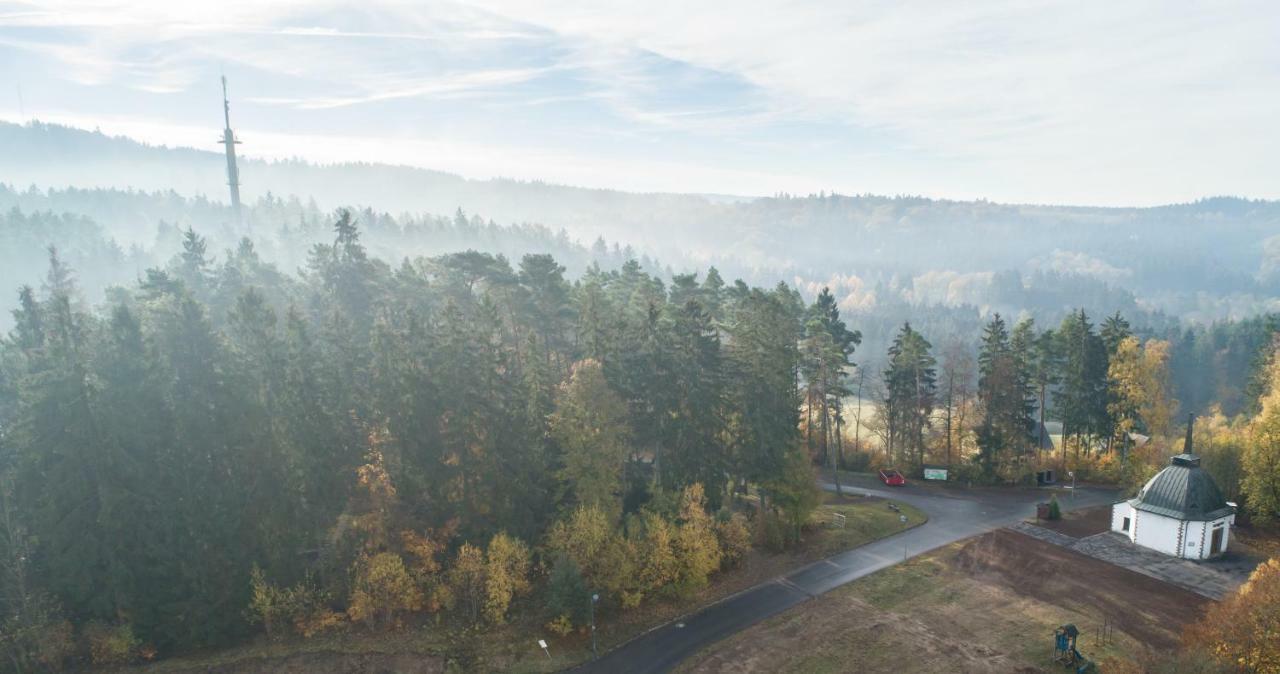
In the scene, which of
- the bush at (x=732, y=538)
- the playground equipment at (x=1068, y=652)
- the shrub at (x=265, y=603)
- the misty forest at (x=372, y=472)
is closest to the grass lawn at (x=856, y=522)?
the misty forest at (x=372, y=472)

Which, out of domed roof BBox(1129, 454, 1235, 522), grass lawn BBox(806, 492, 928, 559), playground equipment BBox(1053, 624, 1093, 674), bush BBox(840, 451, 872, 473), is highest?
domed roof BBox(1129, 454, 1235, 522)

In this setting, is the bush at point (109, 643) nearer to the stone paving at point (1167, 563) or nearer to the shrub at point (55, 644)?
the shrub at point (55, 644)

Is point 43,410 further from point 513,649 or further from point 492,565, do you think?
point 513,649

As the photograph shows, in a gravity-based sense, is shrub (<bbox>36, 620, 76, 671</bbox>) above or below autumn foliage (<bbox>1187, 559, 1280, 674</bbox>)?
below

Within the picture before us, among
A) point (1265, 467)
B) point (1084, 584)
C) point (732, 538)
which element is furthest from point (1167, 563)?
point (732, 538)

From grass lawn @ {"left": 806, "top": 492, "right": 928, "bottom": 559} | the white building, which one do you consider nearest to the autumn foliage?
the white building

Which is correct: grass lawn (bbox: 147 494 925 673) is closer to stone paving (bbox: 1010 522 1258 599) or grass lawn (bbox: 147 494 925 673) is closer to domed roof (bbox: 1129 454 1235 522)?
stone paving (bbox: 1010 522 1258 599)

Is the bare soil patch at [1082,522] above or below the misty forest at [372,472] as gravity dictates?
below
